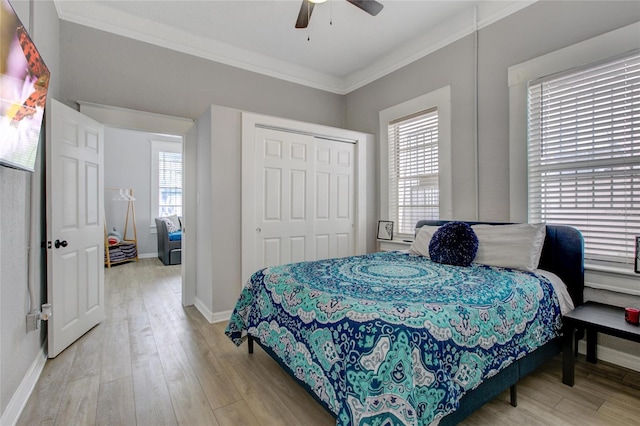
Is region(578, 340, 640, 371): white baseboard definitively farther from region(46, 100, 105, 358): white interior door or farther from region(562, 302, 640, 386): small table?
region(46, 100, 105, 358): white interior door

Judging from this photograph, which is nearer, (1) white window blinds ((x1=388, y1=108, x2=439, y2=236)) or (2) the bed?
(2) the bed


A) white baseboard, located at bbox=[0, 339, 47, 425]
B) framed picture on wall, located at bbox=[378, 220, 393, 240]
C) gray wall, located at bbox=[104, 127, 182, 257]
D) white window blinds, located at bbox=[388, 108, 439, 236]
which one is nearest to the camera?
white baseboard, located at bbox=[0, 339, 47, 425]

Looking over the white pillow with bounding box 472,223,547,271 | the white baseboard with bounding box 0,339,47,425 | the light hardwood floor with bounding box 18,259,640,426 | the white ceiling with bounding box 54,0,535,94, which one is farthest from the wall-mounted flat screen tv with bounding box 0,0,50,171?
the white pillow with bounding box 472,223,547,271

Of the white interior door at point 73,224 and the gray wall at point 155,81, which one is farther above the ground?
the gray wall at point 155,81

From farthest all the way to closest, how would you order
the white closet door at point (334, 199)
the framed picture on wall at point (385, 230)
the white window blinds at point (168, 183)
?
the white window blinds at point (168, 183) → the framed picture on wall at point (385, 230) → the white closet door at point (334, 199)

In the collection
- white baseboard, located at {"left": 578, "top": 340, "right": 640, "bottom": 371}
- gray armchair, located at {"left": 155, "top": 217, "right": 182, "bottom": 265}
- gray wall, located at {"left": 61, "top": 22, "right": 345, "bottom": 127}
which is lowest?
white baseboard, located at {"left": 578, "top": 340, "right": 640, "bottom": 371}

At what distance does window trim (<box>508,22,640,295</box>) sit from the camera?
220cm

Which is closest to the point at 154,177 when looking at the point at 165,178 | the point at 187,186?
the point at 165,178

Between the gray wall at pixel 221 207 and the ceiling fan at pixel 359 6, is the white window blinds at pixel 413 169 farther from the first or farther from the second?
the gray wall at pixel 221 207

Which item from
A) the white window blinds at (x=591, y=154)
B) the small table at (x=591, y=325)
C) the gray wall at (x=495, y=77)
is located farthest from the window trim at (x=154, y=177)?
the small table at (x=591, y=325)

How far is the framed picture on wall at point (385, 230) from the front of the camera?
4035mm

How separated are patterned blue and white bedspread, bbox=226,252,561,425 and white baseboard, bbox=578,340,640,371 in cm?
65

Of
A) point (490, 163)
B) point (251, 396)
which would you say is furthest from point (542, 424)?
point (490, 163)

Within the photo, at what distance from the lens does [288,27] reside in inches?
138
